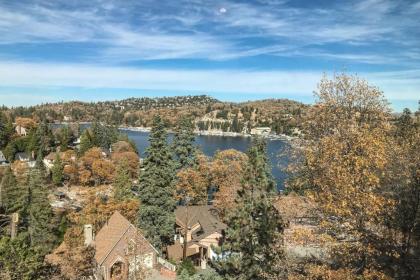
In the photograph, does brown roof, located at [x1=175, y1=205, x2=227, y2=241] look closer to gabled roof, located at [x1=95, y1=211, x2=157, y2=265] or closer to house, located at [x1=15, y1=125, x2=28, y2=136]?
gabled roof, located at [x1=95, y1=211, x2=157, y2=265]

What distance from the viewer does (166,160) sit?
37.1m

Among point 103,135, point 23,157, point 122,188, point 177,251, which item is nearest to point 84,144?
point 23,157

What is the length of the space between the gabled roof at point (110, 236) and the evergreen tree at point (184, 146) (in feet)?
66.4

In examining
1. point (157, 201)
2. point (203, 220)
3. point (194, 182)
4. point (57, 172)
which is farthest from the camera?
point (57, 172)

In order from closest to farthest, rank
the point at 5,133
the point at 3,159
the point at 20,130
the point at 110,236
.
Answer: the point at 110,236
the point at 3,159
the point at 5,133
the point at 20,130

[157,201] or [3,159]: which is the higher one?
[157,201]

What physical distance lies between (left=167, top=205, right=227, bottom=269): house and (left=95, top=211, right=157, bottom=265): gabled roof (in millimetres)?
7822

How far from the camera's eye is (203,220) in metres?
45.0

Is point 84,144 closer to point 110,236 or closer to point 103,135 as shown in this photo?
point 103,135

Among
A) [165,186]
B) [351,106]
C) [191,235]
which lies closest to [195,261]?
[191,235]

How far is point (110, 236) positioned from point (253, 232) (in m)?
14.7

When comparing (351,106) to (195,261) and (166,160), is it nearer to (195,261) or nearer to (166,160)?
(166,160)

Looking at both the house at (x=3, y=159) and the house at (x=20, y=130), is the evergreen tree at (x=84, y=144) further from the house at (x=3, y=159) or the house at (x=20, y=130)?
the house at (x=20, y=130)

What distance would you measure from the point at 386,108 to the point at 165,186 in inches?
821
